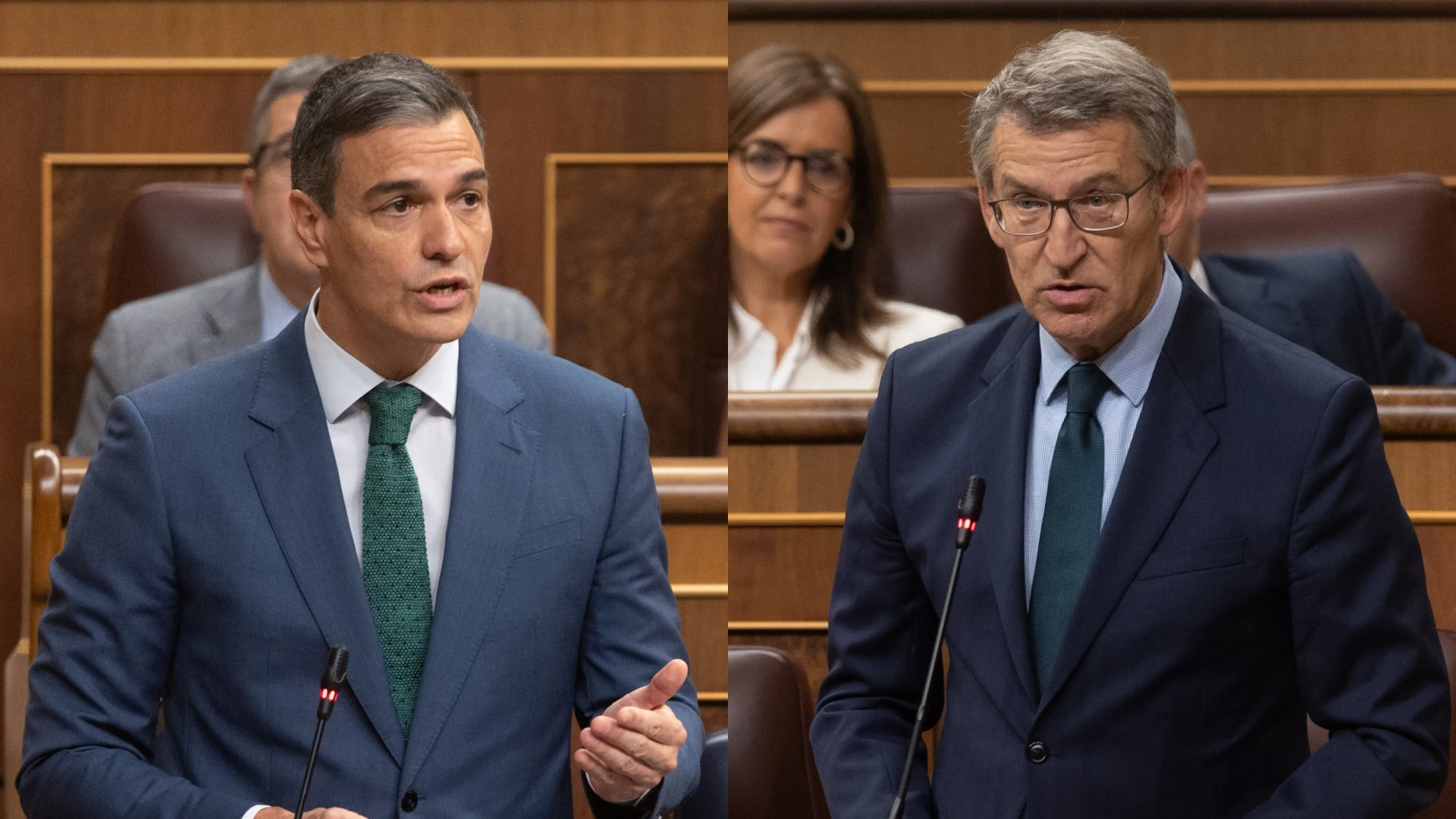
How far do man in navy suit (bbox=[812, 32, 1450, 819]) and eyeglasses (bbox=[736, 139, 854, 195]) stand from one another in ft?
1.93

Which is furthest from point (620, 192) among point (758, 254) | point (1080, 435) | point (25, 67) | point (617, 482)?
point (1080, 435)

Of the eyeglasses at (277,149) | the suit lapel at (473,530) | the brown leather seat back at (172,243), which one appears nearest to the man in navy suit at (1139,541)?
the suit lapel at (473,530)

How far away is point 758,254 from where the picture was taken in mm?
1477

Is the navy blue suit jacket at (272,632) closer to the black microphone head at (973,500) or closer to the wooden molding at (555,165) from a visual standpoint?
the black microphone head at (973,500)

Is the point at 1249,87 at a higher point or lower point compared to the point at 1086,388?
higher

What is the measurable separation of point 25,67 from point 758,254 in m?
0.89

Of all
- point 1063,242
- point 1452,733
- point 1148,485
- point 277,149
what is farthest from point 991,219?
point 277,149

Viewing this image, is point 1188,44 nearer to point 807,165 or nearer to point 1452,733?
point 807,165

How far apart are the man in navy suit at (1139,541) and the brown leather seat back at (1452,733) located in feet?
0.23

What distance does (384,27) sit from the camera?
1.79 m

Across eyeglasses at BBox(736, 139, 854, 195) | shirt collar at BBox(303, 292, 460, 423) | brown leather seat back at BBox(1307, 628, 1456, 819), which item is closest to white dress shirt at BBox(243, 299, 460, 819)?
shirt collar at BBox(303, 292, 460, 423)

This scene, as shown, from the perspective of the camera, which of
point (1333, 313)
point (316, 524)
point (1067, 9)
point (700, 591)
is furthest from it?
point (1067, 9)

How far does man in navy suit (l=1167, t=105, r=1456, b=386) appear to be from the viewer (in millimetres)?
1319

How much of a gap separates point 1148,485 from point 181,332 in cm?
107
